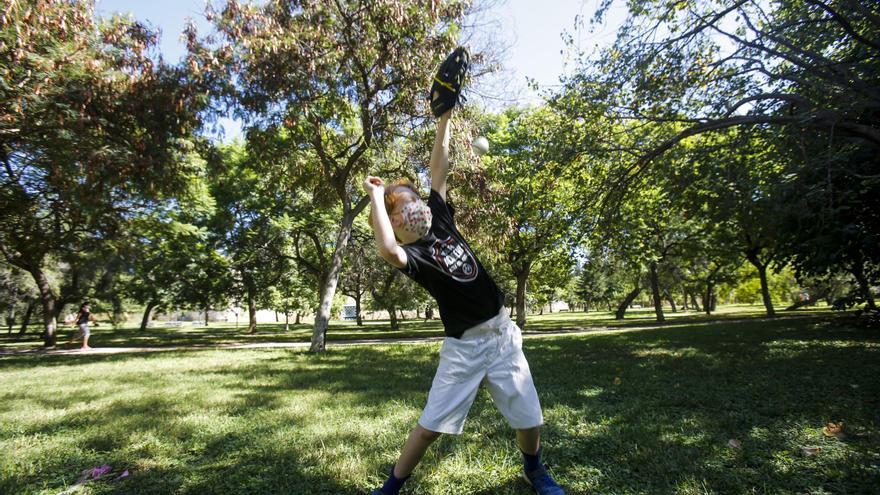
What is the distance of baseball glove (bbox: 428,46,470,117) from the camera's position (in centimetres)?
282

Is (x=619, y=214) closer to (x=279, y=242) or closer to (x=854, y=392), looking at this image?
(x=854, y=392)

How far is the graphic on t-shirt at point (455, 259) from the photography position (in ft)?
8.46

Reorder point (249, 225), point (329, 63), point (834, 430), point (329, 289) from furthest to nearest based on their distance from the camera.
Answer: point (249, 225) < point (329, 289) < point (329, 63) < point (834, 430)

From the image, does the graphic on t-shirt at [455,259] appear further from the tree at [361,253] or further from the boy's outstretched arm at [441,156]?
the tree at [361,253]

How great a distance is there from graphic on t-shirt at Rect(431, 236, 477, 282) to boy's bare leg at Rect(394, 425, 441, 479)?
901 millimetres

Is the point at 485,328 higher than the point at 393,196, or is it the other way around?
the point at 393,196

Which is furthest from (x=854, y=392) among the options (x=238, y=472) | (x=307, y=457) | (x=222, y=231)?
(x=222, y=231)

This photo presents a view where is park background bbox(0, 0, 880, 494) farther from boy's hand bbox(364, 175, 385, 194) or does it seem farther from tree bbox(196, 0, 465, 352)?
boy's hand bbox(364, 175, 385, 194)

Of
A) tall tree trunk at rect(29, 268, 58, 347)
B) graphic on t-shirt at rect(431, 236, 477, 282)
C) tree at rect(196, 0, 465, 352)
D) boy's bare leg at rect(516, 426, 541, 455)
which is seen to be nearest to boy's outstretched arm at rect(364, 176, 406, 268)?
graphic on t-shirt at rect(431, 236, 477, 282)

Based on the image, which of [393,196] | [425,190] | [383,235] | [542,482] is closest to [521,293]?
[425,190]

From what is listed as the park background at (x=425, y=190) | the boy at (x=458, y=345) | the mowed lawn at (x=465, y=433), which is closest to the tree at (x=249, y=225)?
the park background at (x=425, y=190)

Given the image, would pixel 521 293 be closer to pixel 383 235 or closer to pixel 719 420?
pixel 719 420

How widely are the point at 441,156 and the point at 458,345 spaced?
1.23m

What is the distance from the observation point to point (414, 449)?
2504 mm
